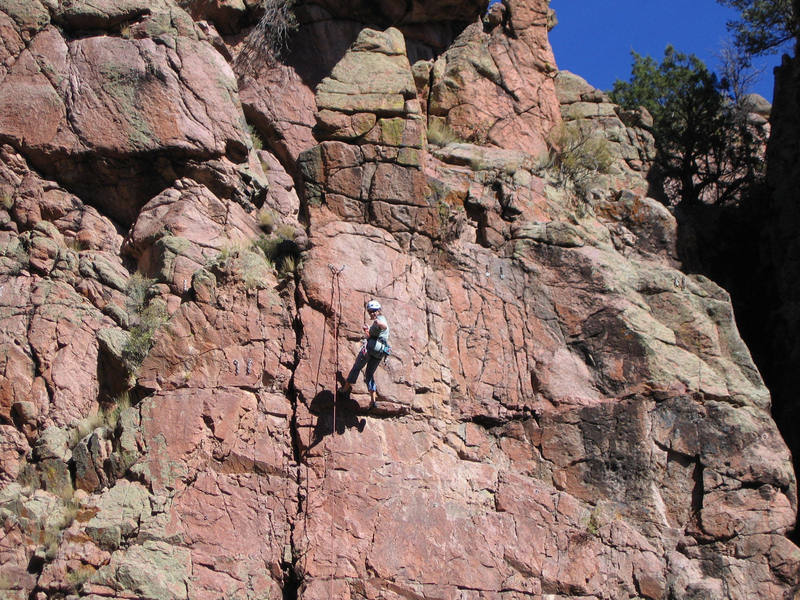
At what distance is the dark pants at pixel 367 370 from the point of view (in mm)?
13516

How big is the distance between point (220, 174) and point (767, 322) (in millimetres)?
10853

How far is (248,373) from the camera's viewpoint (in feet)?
45.4

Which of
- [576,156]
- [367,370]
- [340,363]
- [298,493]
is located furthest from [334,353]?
[576,156]

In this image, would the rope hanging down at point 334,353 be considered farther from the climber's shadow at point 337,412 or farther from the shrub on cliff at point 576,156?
the shrub on cliff at point 576,156

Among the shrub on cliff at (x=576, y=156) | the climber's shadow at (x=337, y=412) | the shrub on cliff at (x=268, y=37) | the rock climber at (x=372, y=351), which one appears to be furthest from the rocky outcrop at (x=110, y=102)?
the shrub on cliff at (x=576, y=156)

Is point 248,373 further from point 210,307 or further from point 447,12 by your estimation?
point 447,12

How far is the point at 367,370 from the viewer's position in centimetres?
1355

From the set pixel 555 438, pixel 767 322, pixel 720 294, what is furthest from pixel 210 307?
pixel 767 322

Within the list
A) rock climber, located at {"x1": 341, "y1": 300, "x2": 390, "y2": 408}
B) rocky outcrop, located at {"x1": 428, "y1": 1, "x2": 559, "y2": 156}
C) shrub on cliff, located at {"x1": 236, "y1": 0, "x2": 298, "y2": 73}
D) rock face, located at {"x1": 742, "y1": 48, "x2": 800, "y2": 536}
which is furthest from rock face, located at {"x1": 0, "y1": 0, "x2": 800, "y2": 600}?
rock face, located at {"x1": 742, "y1": 48, "x2": 800, "y2": 536}

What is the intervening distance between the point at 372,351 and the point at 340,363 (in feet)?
2.72

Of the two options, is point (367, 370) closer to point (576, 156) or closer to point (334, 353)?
point (334, 353)

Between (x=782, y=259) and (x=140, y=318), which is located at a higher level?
(x=782, y=259)

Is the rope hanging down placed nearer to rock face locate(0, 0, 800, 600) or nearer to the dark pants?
rock face locate(0, 0, 800, 600)

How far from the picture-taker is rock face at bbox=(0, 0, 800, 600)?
12.9m
